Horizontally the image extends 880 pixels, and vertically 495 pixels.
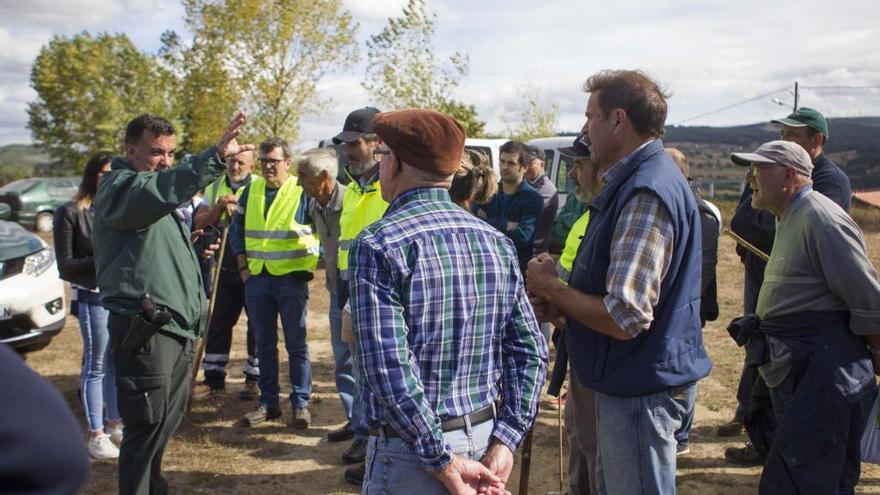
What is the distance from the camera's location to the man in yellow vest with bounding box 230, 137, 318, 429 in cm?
539

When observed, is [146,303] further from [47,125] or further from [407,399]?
[47,125]

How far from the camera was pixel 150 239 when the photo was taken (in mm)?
3455

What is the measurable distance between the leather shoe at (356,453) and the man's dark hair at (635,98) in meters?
3.08

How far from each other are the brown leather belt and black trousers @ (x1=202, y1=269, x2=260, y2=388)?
176 inches

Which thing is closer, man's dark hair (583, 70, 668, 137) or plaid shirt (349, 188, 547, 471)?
plaid shirt (349, 188, 547, 471)

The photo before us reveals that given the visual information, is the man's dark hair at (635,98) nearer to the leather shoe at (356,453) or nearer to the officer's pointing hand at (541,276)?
the officer's pointing hand at (541,276)

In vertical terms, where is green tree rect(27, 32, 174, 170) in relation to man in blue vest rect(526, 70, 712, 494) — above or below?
above

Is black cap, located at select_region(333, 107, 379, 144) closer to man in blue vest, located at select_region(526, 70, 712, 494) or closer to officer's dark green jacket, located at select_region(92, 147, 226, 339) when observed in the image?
officer's dark green jacket, located at select_region(92, 147, 226, 339)

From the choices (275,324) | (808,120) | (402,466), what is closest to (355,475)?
(275,324)

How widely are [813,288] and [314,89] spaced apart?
1879 cm

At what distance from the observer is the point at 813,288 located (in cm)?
319

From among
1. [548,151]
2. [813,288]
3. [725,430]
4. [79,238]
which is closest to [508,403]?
[813,288]

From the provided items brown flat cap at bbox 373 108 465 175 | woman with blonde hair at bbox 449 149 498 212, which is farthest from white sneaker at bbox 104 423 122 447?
brown flat cap at bbox 373 108 465 175

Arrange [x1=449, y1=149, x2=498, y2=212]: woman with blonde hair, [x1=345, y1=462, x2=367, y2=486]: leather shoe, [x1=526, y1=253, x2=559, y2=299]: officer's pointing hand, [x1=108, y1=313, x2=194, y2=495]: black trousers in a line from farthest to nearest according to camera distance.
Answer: [x1=345, y1=462, x2=367, y2=486]: leather shoe < [x1=449, y1=149, x2=498, y2=212]: woman with blonde hair < [x1=108, y1=313, x2=194, y2=495]: black trousers < [x1=526, y1=253, x2=559, y2=299]: officer's pointing hand
